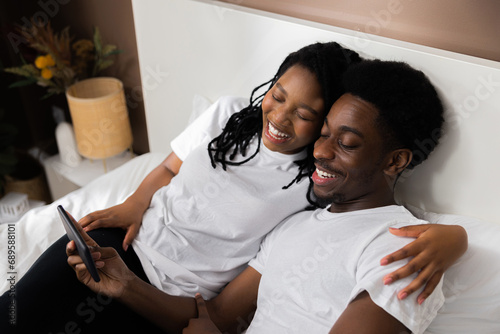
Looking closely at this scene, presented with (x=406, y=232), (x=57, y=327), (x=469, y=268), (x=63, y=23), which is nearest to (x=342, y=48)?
(x=406, y=232)

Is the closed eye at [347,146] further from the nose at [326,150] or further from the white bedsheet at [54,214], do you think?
the white bedsheet at [54,214]

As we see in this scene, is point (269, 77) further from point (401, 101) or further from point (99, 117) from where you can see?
point (99, 117)

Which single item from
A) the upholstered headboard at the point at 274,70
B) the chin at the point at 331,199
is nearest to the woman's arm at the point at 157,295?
the chin at the point at 331,199

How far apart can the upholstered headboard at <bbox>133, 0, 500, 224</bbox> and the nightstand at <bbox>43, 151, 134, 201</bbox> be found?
413 mm


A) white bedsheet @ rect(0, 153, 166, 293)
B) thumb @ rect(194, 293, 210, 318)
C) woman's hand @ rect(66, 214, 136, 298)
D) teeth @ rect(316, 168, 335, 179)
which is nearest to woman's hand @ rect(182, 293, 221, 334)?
thumb @ rect(194, 293, 210, 318)

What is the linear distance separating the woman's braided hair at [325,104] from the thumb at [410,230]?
29 cm

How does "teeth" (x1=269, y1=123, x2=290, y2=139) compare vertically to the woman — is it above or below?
above

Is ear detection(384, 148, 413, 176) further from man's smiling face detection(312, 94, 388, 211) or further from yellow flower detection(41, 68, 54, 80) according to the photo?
yellow flower detection(41, 68, 54, 80)

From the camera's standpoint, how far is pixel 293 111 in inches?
42.6

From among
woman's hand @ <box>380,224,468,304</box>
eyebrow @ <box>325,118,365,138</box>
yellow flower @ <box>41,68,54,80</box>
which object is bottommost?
yellow flower @ <box>41,68,54,80</box>

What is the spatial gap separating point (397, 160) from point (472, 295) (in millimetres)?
333

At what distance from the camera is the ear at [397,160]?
3.21 ft

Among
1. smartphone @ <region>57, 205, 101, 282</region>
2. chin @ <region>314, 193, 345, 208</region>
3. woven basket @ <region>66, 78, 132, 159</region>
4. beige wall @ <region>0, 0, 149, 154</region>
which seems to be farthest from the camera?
beige wall @ <region>0, 0, 149, 154</region>

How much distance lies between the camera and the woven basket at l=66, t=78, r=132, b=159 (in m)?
1.97
